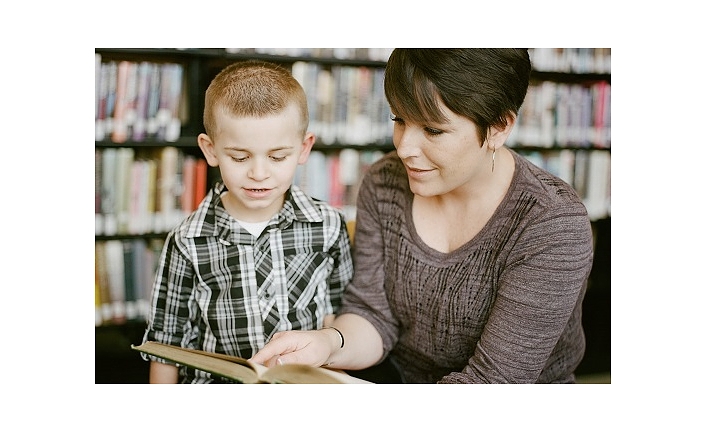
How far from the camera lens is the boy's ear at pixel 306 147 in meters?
1.40

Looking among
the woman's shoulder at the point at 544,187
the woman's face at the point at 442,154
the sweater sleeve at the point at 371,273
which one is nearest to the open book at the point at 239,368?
the sweater sleeve at the point at 371,273

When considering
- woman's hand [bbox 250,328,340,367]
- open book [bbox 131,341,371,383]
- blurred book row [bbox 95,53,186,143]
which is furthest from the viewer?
blurred book row [bbox 95,53,186,143]

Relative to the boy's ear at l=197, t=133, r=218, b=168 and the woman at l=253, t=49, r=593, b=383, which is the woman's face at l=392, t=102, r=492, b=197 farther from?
the boy's ear at l=197, t=133, r=218, b=168

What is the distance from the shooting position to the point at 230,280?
139 cm

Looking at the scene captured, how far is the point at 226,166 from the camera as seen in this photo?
1.35 metres

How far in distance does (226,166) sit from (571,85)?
85cm

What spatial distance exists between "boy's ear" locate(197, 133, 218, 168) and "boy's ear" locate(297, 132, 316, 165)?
178 mm

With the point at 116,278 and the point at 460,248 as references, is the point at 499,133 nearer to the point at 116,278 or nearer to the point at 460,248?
the point at 460,248

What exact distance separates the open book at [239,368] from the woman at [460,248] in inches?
1.8

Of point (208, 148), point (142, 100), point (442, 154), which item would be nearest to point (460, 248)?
point (442, 154)

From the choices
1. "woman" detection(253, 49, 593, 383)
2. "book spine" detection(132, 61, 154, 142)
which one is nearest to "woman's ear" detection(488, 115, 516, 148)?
"woman" detection(253, 49, 593, 383)

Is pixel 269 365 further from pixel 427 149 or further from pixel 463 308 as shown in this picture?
pixel 427 149

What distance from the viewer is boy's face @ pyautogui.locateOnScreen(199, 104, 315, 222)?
51.2 inches
